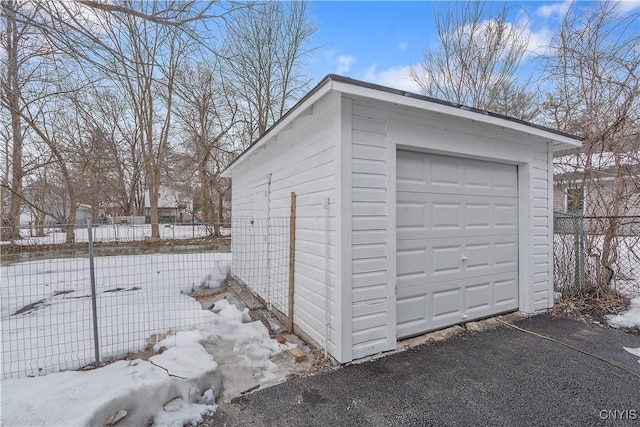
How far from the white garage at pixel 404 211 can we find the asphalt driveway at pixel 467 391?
1.21 ft

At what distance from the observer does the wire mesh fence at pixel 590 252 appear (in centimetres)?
465

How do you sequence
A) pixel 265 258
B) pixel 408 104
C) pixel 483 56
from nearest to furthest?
pixel 408 104, pixel 265 258, pixel 483 56

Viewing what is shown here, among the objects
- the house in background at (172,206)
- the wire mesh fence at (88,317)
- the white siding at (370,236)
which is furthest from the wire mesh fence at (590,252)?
the house in background at (172,206)

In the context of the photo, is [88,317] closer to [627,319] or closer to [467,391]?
[467,391]

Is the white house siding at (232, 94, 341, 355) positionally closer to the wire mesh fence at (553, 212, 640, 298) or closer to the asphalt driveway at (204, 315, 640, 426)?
the asphalt driveway at (204, 315, 640, 426)

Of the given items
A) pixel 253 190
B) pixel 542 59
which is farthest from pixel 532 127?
pixel 253 190

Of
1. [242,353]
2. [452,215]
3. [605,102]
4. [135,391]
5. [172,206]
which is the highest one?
[605,102]

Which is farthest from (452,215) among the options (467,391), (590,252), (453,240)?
(590,252)

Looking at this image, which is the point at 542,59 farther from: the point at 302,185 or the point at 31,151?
the point at 31,151

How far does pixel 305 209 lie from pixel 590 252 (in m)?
4.61

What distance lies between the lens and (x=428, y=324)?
136 inches

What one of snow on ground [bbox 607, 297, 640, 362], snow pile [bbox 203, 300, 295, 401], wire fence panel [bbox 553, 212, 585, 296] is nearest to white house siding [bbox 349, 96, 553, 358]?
snow pile [bbox 203, 300, 295, 401]

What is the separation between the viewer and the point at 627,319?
12.4ft

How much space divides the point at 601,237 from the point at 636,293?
956 millimetres
